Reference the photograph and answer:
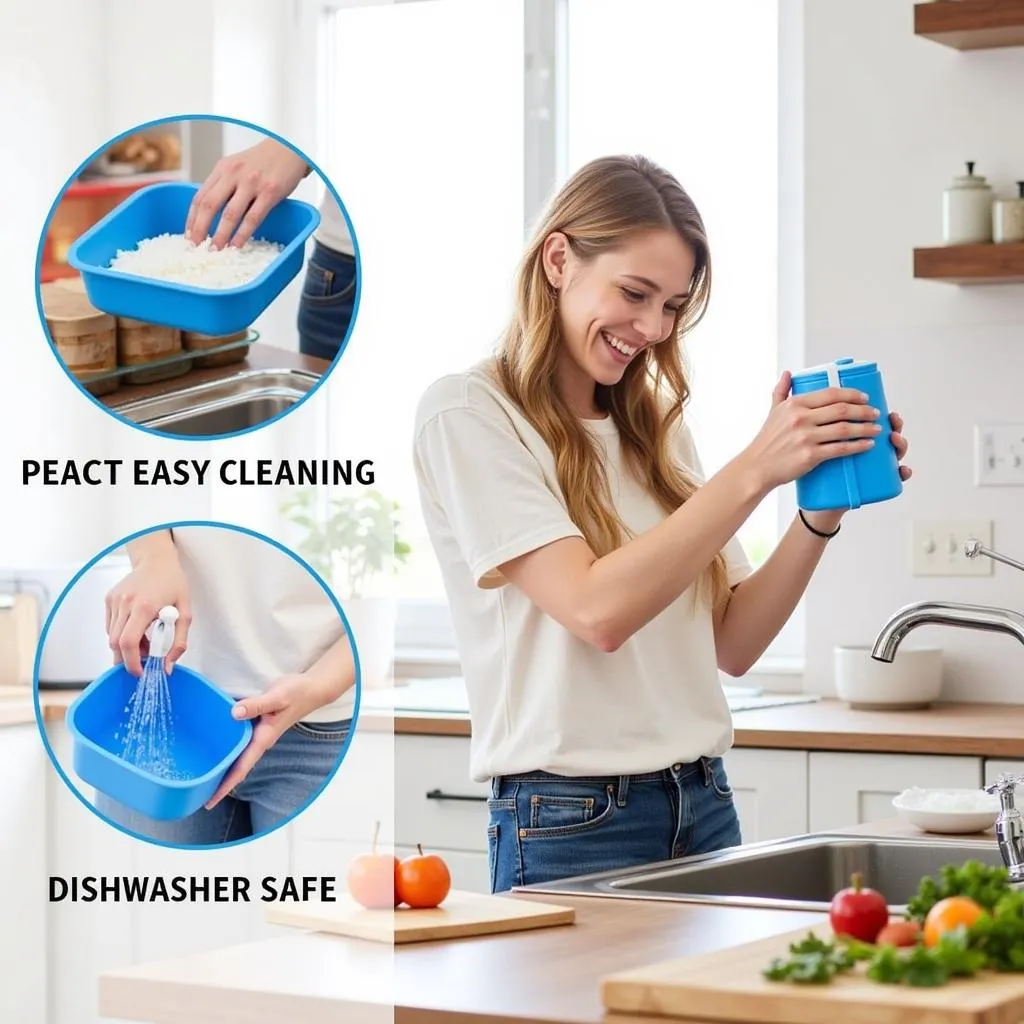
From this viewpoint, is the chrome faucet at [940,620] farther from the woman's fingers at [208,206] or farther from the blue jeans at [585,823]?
the woman's fingers at [208,206]

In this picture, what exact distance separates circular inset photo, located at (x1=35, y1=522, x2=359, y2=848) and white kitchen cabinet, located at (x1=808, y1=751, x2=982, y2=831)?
166 centimetres

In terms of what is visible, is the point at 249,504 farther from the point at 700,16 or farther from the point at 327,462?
the point at 700,16

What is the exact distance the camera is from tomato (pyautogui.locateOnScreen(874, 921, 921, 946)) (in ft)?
3.42

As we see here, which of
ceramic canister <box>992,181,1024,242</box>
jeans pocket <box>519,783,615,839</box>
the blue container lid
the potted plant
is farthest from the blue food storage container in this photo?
ceramic canister <box>992,181,1024,242</box>

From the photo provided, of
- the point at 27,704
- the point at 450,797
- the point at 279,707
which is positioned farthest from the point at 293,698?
the point at 450,797

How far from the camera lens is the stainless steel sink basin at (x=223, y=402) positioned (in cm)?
85

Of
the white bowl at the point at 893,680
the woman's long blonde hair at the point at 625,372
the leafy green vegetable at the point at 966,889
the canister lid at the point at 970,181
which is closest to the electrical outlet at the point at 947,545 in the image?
the white bowl at the point at 893,680

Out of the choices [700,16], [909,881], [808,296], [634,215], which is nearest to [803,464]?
[634,215]

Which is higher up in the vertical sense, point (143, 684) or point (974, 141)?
point (974, 141)

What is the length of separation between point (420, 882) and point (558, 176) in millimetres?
2306

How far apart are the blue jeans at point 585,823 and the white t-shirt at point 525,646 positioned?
18 mm

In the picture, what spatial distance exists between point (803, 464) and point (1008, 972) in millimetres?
573

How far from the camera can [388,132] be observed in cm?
91

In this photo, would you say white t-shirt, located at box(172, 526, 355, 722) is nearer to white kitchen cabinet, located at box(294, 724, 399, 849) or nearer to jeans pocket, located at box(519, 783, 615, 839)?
white kitchen cabinet, located at box(294, 724, 399, 849)
